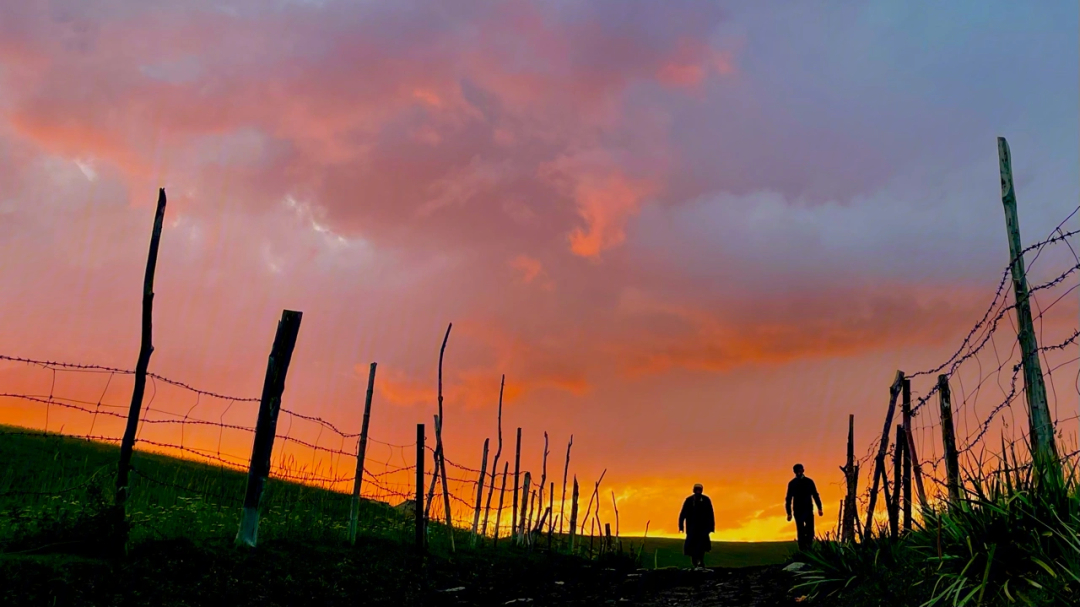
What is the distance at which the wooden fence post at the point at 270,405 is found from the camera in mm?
12125

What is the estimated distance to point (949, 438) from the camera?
9727 millimetres

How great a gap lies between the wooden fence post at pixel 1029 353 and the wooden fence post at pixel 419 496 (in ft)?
34.0

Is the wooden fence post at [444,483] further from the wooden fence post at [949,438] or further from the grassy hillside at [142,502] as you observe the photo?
the wooden fence post at [949,438]

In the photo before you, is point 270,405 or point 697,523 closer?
point 270,405

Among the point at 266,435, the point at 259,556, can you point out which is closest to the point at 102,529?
the point at 259,556

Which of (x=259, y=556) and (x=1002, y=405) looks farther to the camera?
(x=259, y=556)

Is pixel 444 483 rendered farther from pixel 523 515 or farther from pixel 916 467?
pixel 916 467

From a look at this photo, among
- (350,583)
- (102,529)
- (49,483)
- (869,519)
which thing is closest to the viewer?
(102,529)

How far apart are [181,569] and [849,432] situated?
12.1 m

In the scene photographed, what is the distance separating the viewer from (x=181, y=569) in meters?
9.80

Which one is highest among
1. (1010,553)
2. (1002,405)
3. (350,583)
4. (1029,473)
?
(1002,405)

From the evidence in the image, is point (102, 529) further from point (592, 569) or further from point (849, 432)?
point (849, 432)

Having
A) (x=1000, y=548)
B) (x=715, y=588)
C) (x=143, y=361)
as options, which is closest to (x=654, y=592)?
(x=715, y=588)

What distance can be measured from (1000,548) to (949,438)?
2.85 meters
